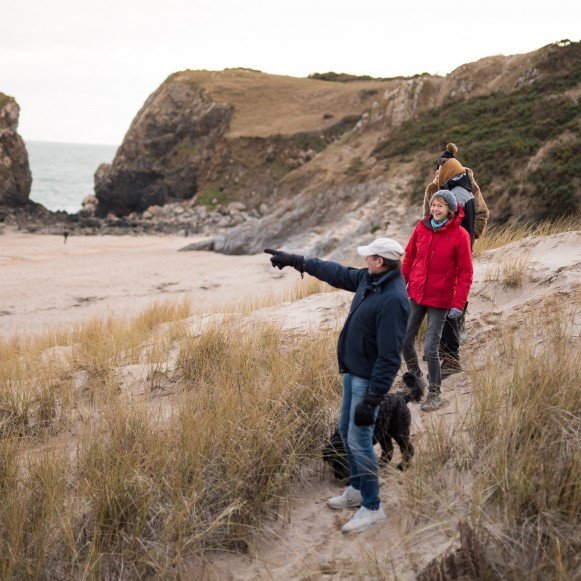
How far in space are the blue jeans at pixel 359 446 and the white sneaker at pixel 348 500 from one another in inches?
1.3

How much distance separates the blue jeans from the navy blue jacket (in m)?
0.10

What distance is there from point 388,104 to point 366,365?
101ft

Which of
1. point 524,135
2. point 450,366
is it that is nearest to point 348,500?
point 450,366

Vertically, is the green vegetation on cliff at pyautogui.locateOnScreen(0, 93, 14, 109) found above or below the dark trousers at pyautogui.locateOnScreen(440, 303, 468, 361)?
above

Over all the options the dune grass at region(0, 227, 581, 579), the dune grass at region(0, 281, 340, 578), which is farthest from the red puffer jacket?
the dune grass at region(0, 281, 340, 578)

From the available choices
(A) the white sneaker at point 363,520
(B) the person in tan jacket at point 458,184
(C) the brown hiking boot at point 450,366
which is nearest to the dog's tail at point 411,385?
(A) the white sneaker at point 363,520

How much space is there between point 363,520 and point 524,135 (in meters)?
19.5

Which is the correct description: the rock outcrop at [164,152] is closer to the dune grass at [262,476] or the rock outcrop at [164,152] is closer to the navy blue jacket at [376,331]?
the dune grass at [262,476]

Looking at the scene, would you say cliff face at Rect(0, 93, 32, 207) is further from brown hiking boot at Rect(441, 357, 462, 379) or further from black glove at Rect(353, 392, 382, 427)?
black glove at Rect(353, 392, 382, 427)

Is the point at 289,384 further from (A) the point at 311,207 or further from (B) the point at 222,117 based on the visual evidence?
(B) the point at 222,117

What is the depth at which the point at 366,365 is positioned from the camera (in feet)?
12.1

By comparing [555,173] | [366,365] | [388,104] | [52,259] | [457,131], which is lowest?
[52,259]

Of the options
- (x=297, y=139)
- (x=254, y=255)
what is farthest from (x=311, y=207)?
(x=297, y=139)

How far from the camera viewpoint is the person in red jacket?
5.01 m
